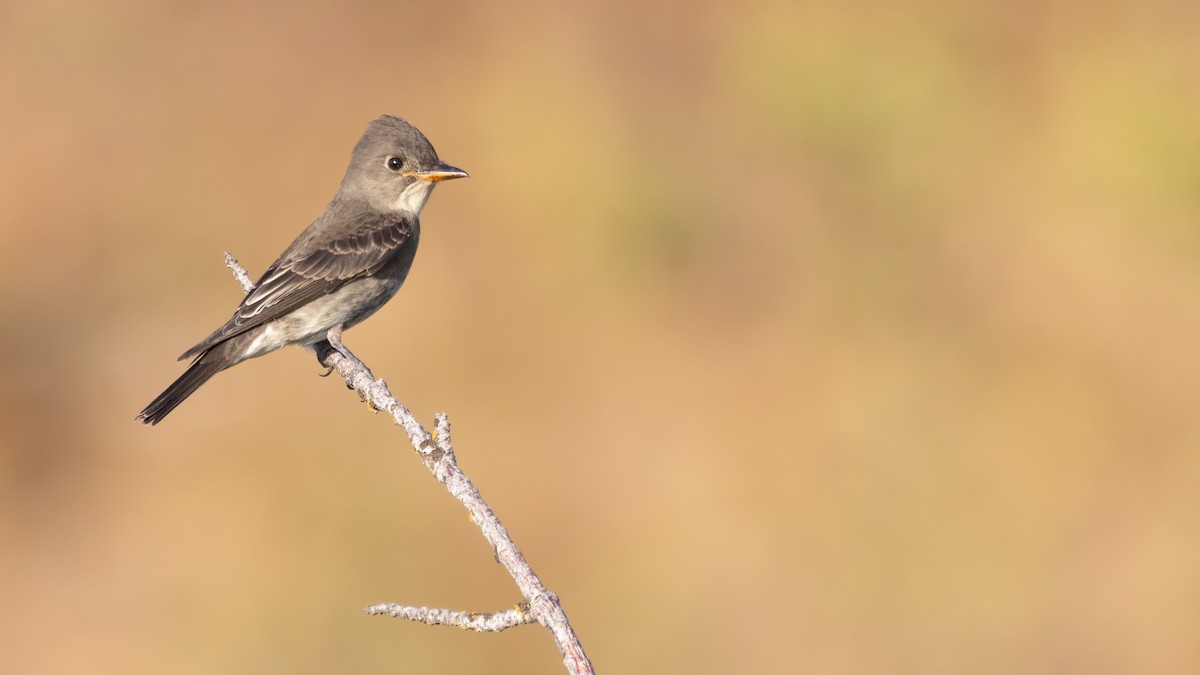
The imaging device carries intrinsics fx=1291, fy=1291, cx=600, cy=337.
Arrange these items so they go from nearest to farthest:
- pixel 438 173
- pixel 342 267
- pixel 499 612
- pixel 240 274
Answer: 1. pixel 499 612
2. pixel 240 274
3. pixel 342 267
4. pixel 438 173

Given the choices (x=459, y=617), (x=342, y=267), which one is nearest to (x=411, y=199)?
(x=342, y=267)

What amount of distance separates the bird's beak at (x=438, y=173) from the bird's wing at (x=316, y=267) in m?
0.42

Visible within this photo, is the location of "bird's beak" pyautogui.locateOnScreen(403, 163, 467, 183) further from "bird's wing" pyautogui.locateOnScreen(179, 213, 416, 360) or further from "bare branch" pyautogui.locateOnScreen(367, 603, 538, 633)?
"bare branch" pyautogui.locateOnScreen(367, 603, 538, 633)

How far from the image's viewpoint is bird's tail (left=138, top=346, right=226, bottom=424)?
972cm

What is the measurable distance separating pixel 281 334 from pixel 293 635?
8.30 metres

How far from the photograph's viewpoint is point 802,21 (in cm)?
2323

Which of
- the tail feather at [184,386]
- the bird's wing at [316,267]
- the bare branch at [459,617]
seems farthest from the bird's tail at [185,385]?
the bare branch at [459,617]

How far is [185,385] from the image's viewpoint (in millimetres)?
10016

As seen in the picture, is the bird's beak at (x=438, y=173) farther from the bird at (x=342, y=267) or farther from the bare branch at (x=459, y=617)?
the bare branch at (x=459, y=617)

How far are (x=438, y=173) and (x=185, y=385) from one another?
9.17 feet

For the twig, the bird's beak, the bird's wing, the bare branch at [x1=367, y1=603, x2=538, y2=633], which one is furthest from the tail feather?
the bare branch at [x1=367, y1=603, x2=538, y2=633]

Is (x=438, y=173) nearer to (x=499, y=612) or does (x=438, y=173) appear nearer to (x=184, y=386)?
(x=184, y=386)

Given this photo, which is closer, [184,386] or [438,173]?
[184,386]

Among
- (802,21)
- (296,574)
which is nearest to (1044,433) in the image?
(802,21)
